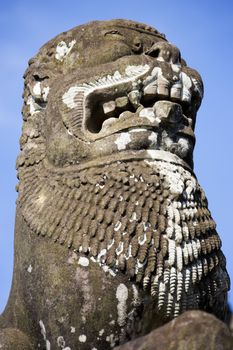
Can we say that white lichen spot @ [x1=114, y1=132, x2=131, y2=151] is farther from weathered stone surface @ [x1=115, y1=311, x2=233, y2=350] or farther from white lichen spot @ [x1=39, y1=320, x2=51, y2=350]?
weathered stone surface @ [x1=115, y1=311, x2=233, y2=350]

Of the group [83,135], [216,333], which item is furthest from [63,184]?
[216,333]

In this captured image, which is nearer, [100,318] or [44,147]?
[100,318]

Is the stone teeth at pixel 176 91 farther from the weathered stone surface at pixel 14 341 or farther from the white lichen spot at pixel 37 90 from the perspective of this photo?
the weathered stone surface at pixel 14 341

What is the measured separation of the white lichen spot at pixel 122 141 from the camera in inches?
220

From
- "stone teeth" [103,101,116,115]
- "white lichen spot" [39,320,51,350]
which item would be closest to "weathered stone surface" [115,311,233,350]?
"white lichen spot" [39,320,51,350]

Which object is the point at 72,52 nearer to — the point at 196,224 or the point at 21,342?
the point at 196,224

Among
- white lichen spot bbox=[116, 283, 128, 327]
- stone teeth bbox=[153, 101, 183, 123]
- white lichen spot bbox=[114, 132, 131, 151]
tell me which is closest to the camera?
white lichen spot bbox=[116, 283, 128, 327]

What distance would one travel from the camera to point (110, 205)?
5.38m

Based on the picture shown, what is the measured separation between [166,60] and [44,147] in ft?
2.98

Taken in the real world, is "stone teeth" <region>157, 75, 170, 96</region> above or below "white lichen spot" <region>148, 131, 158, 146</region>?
above

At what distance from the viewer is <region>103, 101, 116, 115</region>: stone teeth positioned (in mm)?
5824

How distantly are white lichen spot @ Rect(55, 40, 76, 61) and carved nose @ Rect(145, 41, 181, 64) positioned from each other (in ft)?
1.71

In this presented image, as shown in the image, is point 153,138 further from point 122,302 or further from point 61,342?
point 61,342

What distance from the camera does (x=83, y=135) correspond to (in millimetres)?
5730
